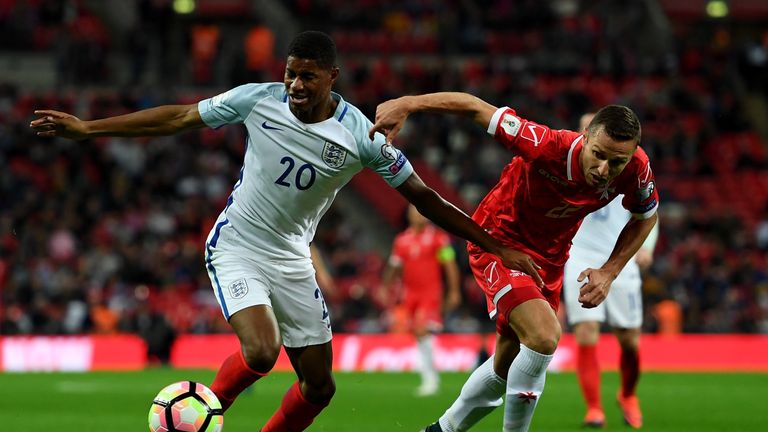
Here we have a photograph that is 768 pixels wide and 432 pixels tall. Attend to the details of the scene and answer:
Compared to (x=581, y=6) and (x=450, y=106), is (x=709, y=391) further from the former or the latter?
(x=581, y=6)

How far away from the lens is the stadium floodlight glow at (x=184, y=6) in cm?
3008

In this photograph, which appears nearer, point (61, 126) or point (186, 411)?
point (186, 411)

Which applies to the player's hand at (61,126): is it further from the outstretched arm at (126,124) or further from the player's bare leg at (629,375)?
the player's bare leg at (629,375)

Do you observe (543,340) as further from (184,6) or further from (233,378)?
(184,6)

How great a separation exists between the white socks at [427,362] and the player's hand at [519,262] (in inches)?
280

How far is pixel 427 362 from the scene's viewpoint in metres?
14.2

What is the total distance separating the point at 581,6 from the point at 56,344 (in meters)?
17.6

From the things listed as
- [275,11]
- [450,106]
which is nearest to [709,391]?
[450,106]

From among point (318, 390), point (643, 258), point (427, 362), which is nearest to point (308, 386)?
point (318, 390)

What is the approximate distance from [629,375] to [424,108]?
13.7 feet

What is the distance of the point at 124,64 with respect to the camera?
27.2 m

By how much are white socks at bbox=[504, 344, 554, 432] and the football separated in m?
1.54

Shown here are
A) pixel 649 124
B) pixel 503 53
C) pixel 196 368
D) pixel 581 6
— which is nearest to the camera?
pixel 196 368

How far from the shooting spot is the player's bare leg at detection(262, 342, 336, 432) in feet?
22.5
